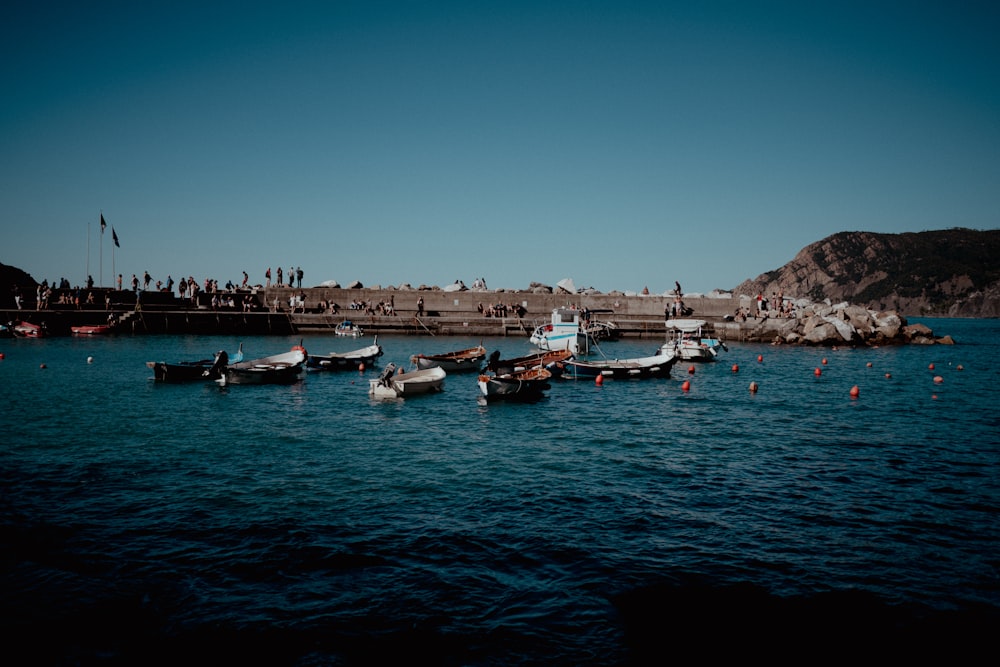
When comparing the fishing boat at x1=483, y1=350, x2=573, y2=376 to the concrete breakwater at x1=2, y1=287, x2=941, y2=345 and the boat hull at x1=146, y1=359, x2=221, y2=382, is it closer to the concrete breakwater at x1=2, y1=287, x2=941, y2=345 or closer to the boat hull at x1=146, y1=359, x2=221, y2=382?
the boat hull at x1=146, y1=359, x2=221, y2=382

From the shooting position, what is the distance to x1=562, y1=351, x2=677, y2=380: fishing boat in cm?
3316

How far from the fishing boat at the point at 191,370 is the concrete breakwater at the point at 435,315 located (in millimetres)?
30324

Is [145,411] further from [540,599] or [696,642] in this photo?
[696,642]

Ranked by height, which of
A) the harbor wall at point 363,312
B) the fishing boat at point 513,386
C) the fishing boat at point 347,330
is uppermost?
the harbor wall at point 363,312

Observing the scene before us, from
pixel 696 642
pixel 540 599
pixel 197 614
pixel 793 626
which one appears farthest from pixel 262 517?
pixel 793 626

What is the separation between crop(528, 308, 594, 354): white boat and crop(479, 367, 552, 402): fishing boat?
16392mm

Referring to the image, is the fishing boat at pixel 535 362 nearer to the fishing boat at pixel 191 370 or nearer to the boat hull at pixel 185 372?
the fishing boat at pixel 191 370

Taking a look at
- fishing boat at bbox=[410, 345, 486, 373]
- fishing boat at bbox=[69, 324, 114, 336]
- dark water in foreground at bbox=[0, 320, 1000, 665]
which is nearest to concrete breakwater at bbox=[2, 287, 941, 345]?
fishing boat at bbox=[69, 324, 114, 336]

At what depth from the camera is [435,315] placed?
6494cm

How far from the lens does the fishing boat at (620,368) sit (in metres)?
33.2

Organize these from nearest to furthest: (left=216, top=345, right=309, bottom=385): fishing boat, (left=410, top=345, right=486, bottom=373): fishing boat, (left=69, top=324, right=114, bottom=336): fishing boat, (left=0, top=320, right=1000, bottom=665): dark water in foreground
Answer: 1. (left=0, top=320, right=1000, bottom=665): dark water in foreground
2. (left=216, top=345, right=309, bottom=385): fishing boat
3. (left=410, top=345, right=486, bottom=373): fishing boat
4. (left=69, top=324, right=114, bottom=336): fishing boat

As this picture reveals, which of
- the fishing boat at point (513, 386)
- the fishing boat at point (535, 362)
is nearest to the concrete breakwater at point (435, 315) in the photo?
the fishing boat at point (535, 362)

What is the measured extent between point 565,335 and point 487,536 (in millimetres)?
34677

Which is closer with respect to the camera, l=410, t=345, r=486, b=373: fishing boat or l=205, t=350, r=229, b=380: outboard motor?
l=205, t=350, r=229, b=380: outboard motor
